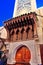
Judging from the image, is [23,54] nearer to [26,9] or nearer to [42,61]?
[42,61]

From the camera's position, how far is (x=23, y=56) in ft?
17.3

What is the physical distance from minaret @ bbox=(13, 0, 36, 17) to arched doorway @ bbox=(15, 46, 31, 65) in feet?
5.79

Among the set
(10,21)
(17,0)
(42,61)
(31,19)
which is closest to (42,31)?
(31,19)

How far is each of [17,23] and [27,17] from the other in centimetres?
62

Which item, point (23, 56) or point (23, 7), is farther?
point (23, 7)

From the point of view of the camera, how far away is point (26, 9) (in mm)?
6047

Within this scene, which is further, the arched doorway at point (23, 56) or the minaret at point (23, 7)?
the minaret at point (23, 7)

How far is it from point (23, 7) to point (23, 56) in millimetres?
2450

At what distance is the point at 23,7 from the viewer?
6273 mm

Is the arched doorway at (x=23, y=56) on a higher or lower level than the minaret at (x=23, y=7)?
lower

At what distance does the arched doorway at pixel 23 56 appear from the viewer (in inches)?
202

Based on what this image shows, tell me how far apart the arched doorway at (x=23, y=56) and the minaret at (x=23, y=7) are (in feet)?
5.79

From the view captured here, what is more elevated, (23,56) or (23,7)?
(23,7)

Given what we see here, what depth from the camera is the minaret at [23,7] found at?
5918mm
